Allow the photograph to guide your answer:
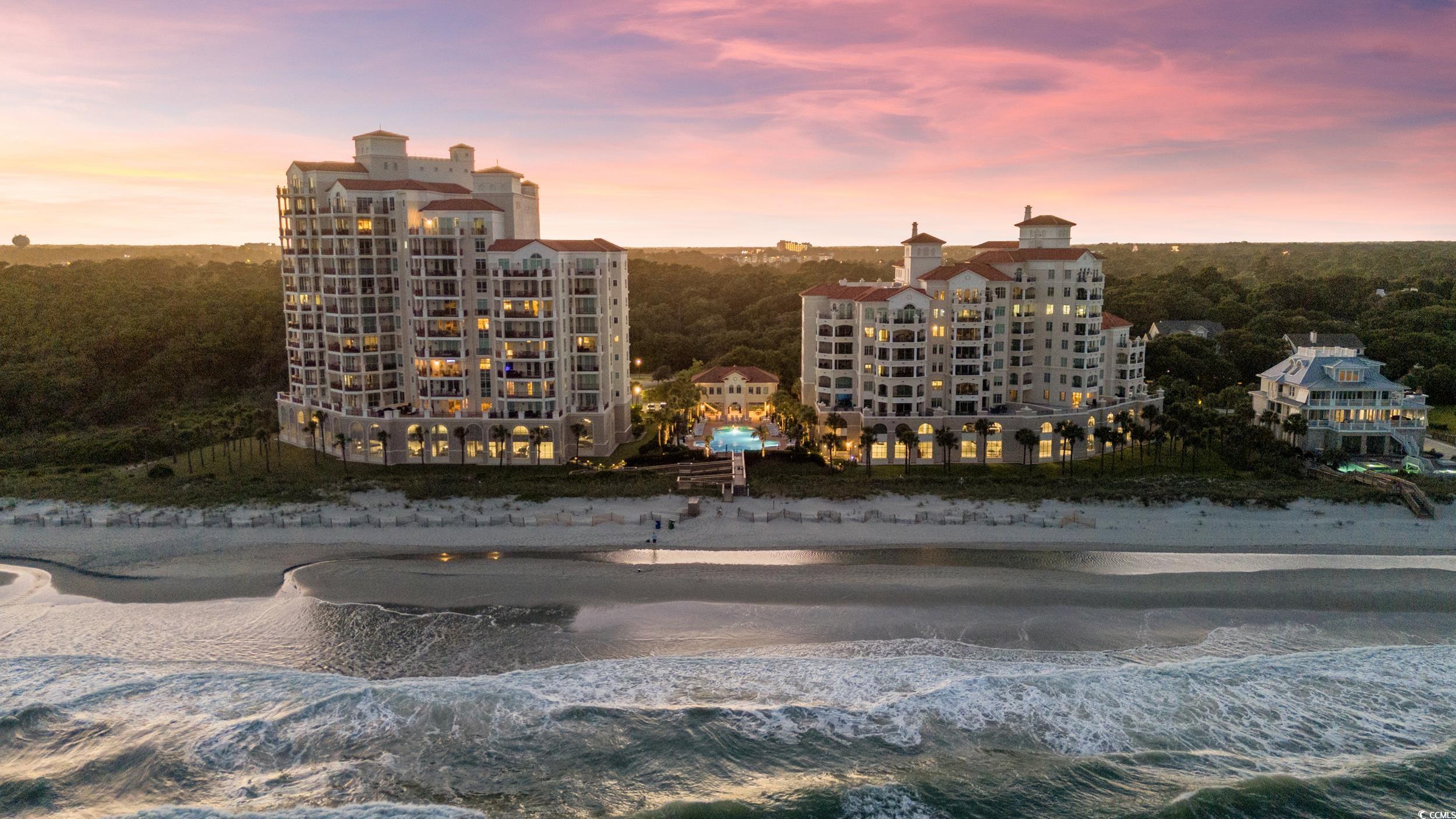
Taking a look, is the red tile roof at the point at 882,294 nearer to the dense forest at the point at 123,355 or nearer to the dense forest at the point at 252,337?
the dense forest at the point at 252,337

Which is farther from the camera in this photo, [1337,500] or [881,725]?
[1337,500]

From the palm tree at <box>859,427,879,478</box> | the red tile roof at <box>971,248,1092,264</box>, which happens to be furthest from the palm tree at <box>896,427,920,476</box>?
the red tile roof at <box>971,248,1092,264</box>

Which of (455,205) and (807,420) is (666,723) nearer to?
(807,420)

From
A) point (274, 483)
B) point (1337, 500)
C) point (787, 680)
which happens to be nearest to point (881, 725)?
point (787, 680)

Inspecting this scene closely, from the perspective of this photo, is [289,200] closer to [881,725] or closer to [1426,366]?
[881,725]

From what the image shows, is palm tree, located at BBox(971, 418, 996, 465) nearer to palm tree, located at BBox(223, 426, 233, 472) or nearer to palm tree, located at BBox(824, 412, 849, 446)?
Result: palm tree, located at BBox(824, 412, 849, 446)

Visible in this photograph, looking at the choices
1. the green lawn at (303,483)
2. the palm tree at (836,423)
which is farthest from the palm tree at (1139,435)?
the green lawn at (303,483)
